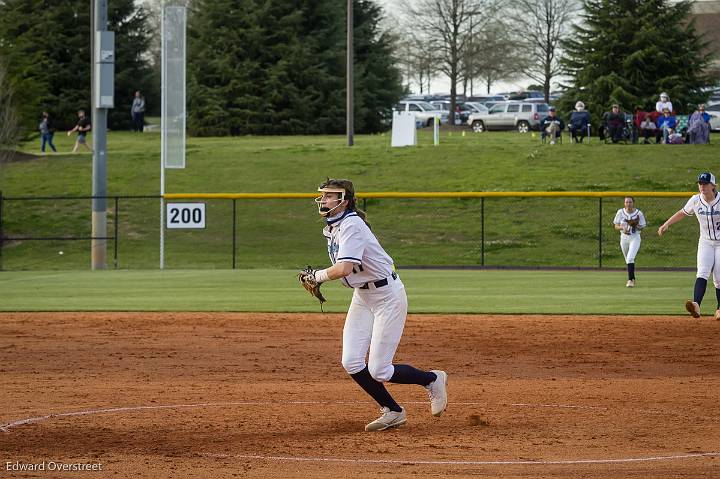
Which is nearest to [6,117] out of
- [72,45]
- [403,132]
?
[403,132]

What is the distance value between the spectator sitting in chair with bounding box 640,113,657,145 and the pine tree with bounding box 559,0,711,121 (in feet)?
15.0

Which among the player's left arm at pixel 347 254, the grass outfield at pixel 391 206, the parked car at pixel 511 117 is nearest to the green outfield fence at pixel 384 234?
the grass outfield at pixel 391 206

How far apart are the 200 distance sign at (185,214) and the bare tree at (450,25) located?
4016 cm

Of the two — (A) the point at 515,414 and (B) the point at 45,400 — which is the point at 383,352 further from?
(B) the point at 45,400

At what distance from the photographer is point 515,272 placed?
92.9 feet

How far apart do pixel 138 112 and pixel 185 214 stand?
97.9 feet

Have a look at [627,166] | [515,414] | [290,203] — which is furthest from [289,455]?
[627,166]

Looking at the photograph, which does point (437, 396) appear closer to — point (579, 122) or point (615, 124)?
point (615, 124)

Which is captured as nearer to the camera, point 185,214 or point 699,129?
point 185,214

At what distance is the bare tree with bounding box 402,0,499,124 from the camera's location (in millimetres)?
67000

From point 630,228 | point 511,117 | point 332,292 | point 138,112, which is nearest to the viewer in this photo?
point 630,228

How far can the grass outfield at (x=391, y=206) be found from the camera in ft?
107

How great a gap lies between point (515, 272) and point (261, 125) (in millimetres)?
30163

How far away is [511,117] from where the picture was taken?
198 feet
